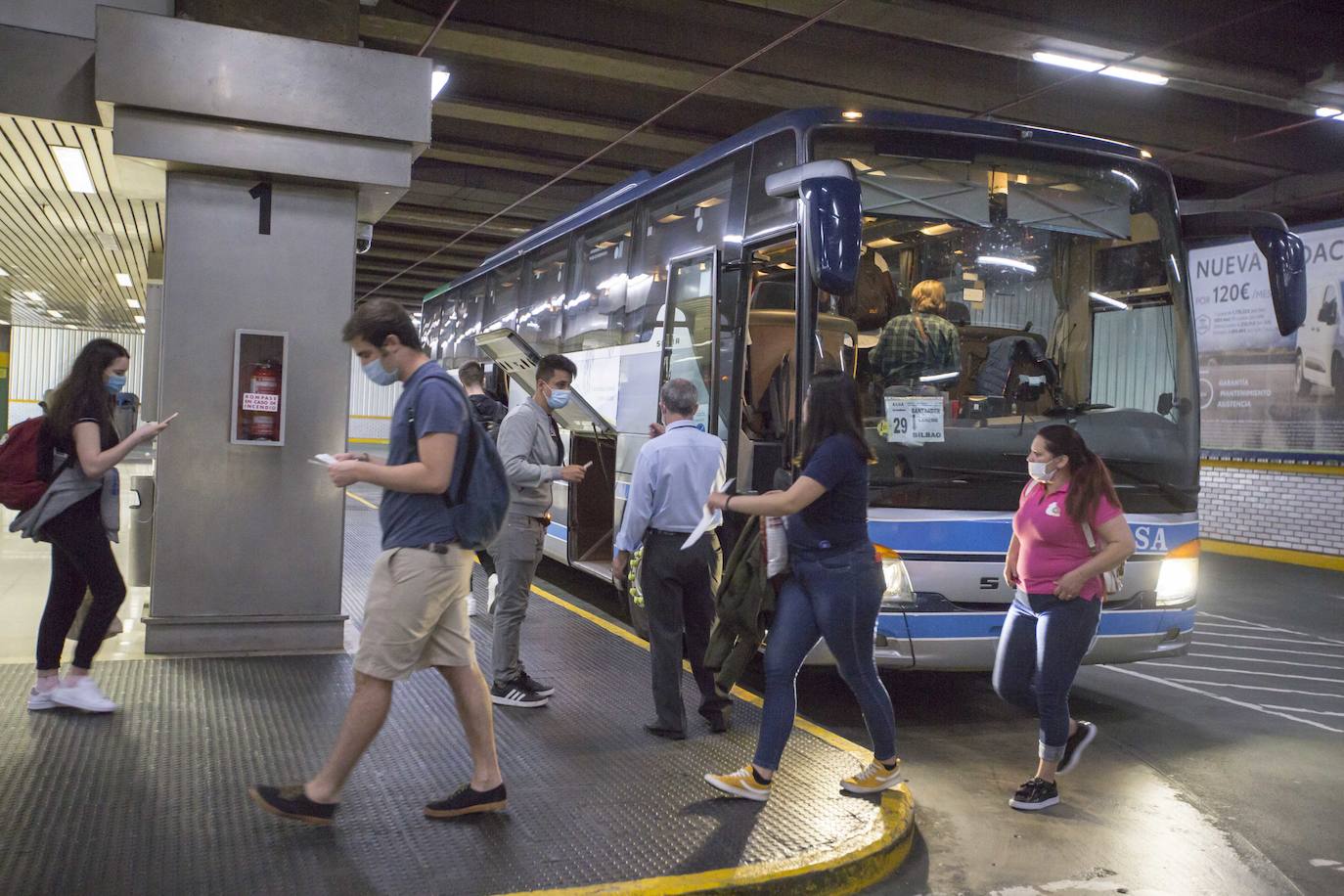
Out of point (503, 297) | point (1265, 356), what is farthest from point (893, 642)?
point (1265, 356)

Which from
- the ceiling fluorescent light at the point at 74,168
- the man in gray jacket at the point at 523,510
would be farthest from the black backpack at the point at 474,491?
the ceiling fluorescent light at the point at 74,168

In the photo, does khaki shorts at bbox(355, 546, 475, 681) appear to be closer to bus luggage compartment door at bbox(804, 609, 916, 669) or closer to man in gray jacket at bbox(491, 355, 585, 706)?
man in gray jacket at bbox(491, 355, 585, 706)

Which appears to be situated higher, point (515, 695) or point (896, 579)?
point (896, 579)

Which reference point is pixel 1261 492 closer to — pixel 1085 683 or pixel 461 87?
pixel 1085 683

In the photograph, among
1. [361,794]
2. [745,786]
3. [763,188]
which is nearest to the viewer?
[361,794]

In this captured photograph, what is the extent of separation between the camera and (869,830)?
429 cm

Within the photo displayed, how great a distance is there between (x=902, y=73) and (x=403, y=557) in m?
10.8

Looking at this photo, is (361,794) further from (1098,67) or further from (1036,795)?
(1098,67)

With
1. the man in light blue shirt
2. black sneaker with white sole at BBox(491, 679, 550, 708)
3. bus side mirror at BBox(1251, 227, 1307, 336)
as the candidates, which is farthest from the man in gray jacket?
bus side mirror at BBox(1251, 227, 1307, 336)

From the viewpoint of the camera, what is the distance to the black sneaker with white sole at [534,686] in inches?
234

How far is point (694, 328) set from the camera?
7191 millimetres

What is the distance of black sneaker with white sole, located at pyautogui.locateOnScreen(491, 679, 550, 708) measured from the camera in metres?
5.88

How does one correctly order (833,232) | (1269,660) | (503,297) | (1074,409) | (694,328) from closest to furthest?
1. (833,232)
2. (1074,409)
3. (694,328)
4. (1269,660)
5. (503,297)

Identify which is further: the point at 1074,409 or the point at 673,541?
the point at 1074,409
